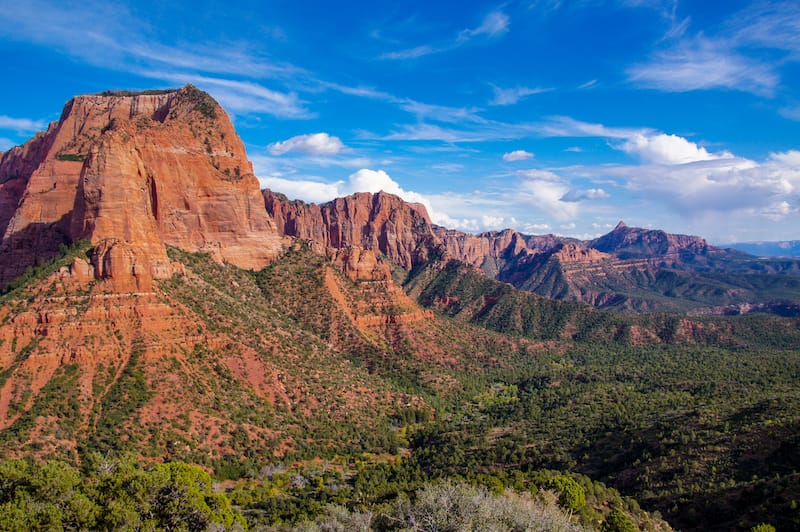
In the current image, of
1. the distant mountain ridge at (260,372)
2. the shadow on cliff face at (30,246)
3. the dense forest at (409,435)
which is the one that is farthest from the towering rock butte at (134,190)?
the dense forest at (409,435)

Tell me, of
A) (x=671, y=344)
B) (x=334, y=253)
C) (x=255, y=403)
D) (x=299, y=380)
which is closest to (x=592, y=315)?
(x=671, y=344)

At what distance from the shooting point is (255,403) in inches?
2857

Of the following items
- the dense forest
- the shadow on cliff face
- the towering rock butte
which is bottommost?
the dense forest

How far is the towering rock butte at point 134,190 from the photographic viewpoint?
2837 inches

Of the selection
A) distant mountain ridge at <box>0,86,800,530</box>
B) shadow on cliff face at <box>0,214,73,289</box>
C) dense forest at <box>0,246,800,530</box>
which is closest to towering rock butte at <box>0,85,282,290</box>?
shadow on cliff face at <box>0,214,73,289</box>

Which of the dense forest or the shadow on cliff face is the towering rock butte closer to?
the shadow on cliff face

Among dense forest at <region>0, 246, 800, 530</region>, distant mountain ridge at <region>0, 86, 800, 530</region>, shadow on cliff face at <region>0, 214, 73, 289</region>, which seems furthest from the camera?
shadow on cliff face at <region>0, 214, 73, 289</region>

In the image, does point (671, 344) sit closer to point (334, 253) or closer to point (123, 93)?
point (334, 253)

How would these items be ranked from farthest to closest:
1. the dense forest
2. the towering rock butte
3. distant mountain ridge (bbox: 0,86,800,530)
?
the towering rock butte, distant mountain ridge (bbox: 0,86,800,530), the dense forest

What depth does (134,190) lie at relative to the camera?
7506 cm

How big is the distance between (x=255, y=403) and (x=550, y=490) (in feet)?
142

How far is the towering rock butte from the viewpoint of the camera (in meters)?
72.1

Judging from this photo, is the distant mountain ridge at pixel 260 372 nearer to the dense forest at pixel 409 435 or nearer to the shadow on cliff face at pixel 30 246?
the shadow on cliff face at pixel 30 246

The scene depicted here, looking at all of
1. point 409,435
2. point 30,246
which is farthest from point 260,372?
point 30,246
